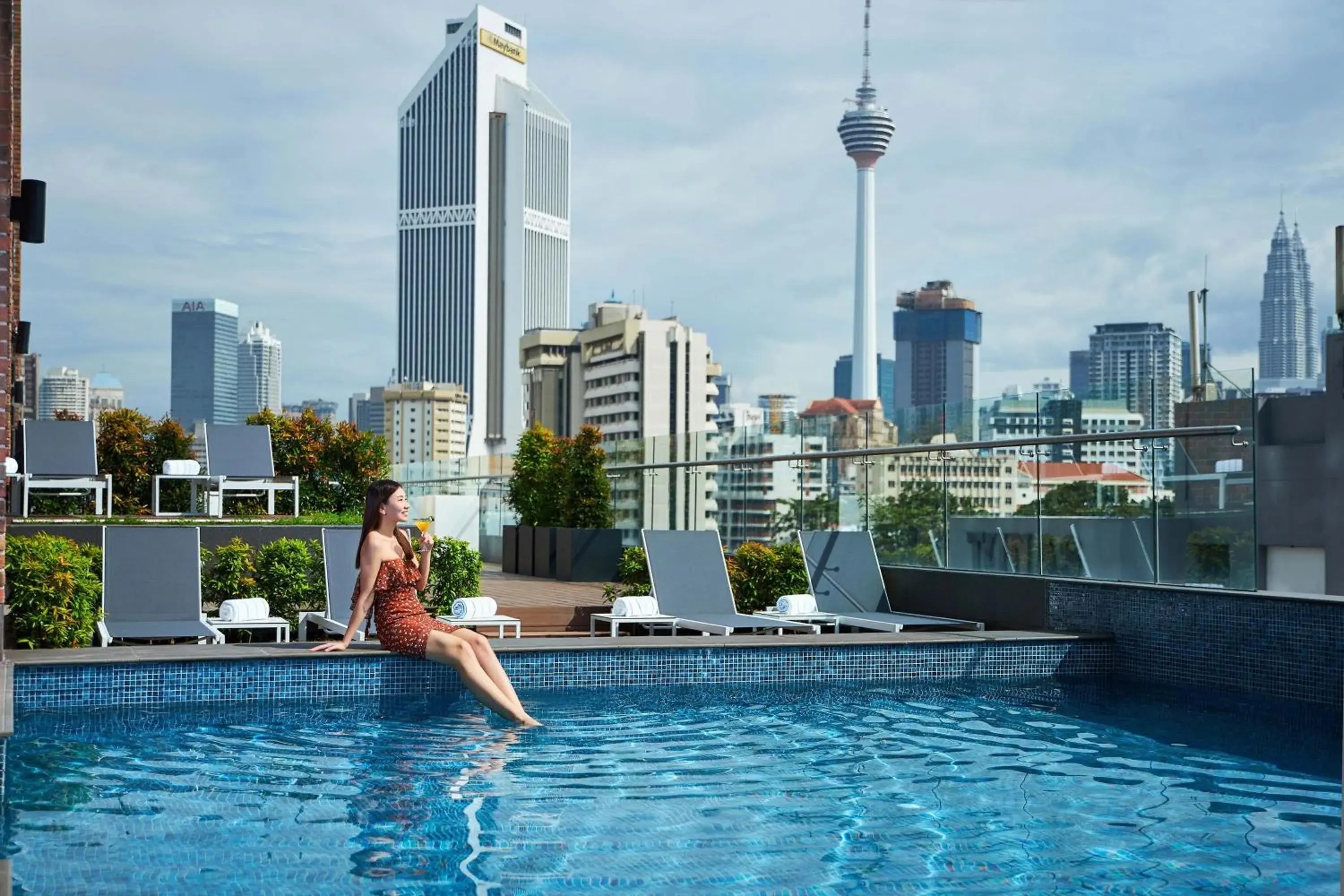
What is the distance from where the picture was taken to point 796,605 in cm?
951

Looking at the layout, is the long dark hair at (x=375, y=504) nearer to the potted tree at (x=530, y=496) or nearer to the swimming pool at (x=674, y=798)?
the swimming pool at (x=674, y=798)

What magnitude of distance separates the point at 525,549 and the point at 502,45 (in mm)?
160586

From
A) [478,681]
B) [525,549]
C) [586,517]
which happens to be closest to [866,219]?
[525,549]

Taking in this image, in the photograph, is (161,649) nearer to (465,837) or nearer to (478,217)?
(465,837)

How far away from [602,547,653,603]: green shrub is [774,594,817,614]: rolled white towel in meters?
1.22

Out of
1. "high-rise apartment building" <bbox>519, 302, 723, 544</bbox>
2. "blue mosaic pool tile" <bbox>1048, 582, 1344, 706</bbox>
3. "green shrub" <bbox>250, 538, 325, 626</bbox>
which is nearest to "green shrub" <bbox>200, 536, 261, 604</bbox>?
"green shrub" <bbox>250, 538, 325, 626</bbox>

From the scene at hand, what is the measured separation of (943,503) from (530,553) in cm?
572

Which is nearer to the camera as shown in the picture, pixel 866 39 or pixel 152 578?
pixel 152 578

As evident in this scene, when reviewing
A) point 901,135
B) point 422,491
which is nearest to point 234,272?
point 422,491

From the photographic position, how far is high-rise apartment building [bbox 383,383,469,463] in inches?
6373

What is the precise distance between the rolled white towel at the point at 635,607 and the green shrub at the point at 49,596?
3216 millimetres

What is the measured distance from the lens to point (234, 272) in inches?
2977

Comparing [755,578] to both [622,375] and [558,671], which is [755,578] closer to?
[558,671]

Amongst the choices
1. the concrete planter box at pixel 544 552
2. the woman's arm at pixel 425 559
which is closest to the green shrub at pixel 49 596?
the woman's arm at pixel 425 559
